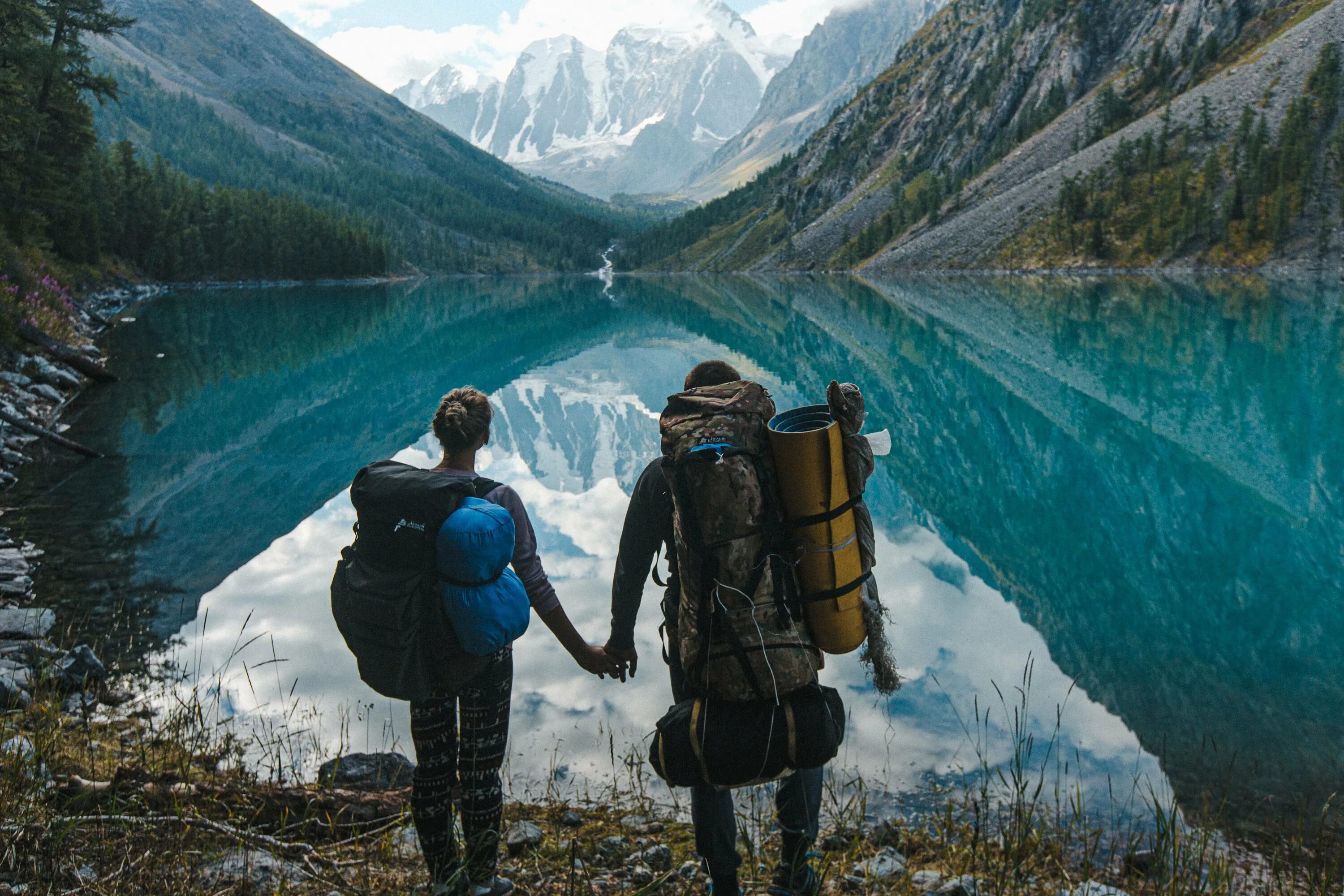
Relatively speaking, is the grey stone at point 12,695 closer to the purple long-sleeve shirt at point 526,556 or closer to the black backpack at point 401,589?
the black backpack at point 401,589

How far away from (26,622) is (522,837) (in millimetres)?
6808

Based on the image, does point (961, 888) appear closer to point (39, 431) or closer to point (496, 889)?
point (496, 889)

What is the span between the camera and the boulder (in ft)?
28.1

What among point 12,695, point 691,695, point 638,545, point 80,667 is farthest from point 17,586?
point 691,695

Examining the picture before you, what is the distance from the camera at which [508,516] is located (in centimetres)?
443

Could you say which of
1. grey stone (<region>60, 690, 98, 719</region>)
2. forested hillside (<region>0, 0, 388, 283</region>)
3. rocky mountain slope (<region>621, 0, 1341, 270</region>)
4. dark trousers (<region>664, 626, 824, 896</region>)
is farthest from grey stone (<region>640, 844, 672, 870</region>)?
rocky mountain slope (<region>621, 0, 1341, 270</region>)

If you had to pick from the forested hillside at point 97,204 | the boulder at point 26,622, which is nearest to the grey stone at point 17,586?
the boulder at point 26,622

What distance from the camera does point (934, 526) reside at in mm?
13586

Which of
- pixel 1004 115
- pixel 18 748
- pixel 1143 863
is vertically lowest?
pixel 1143 863

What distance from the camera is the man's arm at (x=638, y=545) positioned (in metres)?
4.76

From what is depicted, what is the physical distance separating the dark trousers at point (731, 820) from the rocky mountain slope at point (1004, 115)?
94.2m

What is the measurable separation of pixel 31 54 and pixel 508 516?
47.2 metres

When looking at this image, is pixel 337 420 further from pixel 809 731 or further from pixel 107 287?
pixel 107 287

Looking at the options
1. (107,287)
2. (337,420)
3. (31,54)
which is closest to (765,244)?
(107,287)
